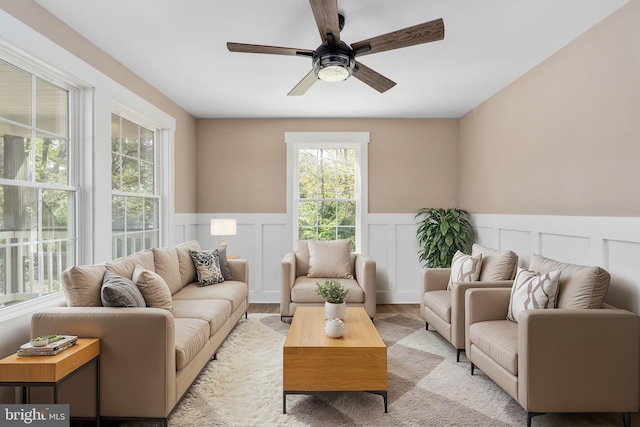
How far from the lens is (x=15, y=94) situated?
2.47 meters

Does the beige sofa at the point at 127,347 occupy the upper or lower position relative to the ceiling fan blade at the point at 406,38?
lower

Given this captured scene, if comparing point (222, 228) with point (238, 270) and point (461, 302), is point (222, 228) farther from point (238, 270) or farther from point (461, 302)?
point (461, 302)

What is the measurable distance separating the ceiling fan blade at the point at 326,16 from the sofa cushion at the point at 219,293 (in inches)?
96.9

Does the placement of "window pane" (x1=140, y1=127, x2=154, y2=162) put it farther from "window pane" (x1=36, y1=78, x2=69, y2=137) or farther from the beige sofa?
the beige sofa

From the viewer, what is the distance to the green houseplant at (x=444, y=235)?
5.00 metres

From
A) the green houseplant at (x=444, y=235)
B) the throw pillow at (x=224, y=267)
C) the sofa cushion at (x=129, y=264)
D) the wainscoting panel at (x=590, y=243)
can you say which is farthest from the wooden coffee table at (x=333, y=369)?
the green houseplant at (x=444, y=235)

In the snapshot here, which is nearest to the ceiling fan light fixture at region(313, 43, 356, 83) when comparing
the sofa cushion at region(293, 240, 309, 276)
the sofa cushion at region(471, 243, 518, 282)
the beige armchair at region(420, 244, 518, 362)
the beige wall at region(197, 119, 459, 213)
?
the beige armchair at region(420, 244, 518, 362)

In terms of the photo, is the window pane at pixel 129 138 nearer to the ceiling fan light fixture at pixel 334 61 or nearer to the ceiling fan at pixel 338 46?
the ceiling fan at pixel 338 46

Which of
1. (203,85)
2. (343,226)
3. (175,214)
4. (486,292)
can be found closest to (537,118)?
(486,292)

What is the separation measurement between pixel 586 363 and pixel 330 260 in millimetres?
2912

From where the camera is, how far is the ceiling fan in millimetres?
2113

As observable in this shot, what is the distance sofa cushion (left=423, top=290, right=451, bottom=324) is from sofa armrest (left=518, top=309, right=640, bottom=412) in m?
1.16

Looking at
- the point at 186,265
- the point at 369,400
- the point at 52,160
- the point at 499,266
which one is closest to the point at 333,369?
Result: the point at 369,400

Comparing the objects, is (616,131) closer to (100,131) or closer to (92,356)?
(92,356)
